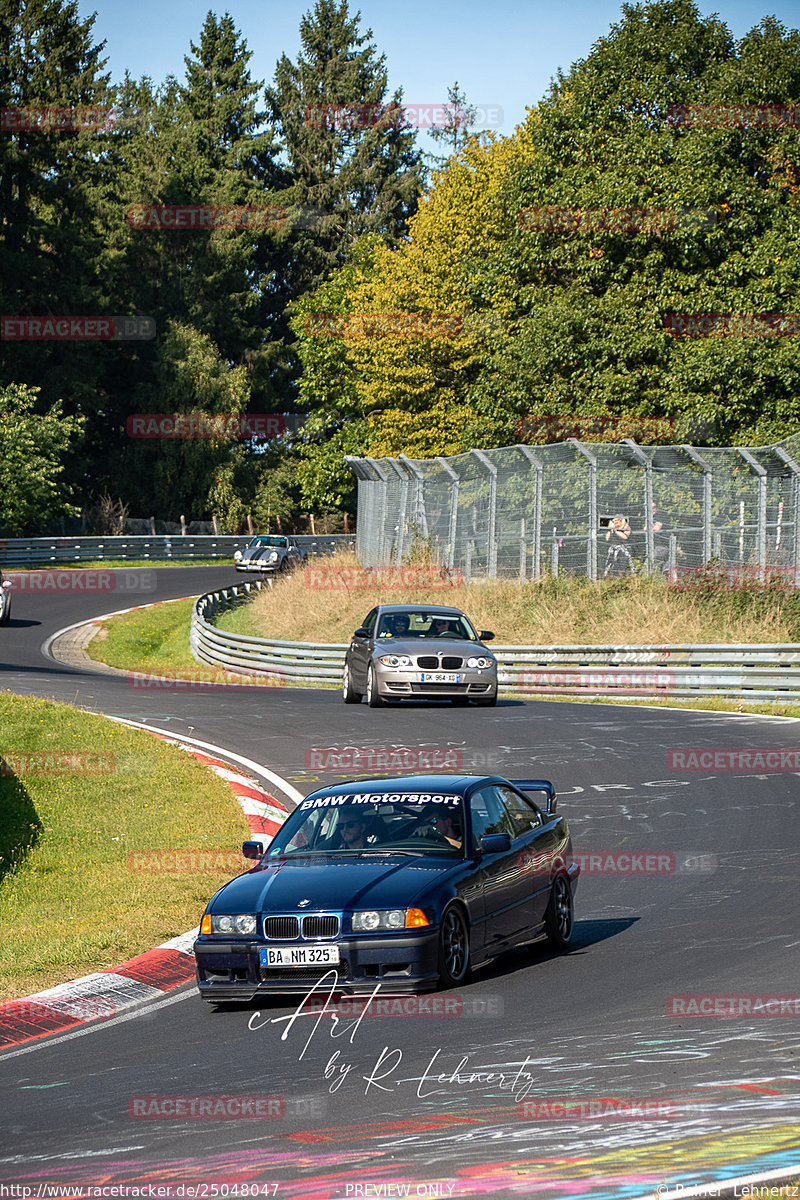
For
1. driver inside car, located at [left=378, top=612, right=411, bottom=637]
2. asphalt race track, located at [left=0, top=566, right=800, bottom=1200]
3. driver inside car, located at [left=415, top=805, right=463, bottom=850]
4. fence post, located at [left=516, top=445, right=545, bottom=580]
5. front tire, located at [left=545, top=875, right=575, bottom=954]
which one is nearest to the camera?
asphalt race track, located at [left=0, top=566, right=800, bottom=1200]

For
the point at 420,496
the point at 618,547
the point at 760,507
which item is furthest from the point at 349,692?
the point at 420,496

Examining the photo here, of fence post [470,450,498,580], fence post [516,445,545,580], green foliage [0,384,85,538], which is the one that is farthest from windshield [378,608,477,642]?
green foliage [0,384,85,538]

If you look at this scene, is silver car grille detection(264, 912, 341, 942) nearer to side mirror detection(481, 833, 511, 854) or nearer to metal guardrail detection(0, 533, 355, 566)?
side mirror detection(481, 833, 511, 854)

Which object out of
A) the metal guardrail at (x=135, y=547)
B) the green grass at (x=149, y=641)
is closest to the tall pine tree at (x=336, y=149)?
the metal guardrail at (x=135, y=547)

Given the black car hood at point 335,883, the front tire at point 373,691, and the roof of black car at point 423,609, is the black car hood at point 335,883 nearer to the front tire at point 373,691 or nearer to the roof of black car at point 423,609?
the front tire at point 373,691

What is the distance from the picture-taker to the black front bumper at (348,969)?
7.64m

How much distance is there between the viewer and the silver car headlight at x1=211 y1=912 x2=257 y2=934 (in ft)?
25.8

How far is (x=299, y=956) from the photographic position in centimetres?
770

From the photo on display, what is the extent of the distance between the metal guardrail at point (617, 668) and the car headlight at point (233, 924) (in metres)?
17.0

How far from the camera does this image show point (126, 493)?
76.2 metres

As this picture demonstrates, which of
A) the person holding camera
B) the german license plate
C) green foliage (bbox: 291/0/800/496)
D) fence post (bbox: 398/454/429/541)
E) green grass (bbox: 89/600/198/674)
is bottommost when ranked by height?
green grass (bbox: 89/600/198/674)

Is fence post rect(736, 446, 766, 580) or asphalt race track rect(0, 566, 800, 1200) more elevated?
fence post rect(736, 446, 766, 580)

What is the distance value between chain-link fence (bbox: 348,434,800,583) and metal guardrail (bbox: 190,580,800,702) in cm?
362

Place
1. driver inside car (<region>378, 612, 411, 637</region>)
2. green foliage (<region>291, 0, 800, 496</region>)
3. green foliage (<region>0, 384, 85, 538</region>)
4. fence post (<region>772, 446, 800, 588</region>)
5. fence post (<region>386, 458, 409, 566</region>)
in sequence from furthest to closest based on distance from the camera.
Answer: green foliage (<region>0, 384, 85, 538</region>)
fence post (<region>386, 458, 409, 566</region>)
green foliage (<region>291, 0, 800, 496</region>)
fence post (<region>772, 446, 800, 588</region>)
driver inside car (<region>378, 612, 411, 637</region>)
